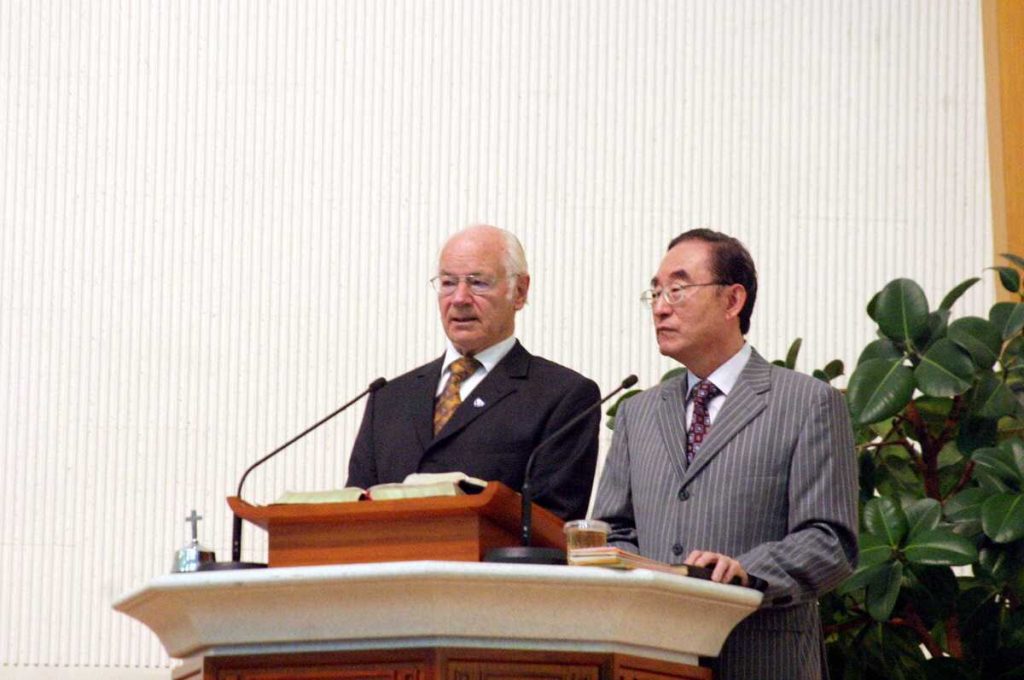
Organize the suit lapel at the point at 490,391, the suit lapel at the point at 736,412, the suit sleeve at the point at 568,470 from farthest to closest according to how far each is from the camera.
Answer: the suit lapel at the point at 490,391 → the suit sleeve at the point at 568,470 → the suit lapel at the point at 736,412

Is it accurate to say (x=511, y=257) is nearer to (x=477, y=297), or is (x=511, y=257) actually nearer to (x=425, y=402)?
(x=477, y=297)

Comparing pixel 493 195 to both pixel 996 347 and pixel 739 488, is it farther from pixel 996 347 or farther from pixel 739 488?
pixel 739 488

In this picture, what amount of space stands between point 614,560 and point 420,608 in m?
0.27

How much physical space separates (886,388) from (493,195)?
1811 millimetres

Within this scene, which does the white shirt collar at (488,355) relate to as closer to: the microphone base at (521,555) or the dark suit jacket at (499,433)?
the dark suit jacket at (499,433)

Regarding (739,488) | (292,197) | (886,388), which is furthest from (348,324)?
(739,488)

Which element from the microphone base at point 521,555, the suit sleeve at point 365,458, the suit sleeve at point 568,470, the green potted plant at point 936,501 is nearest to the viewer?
the microphone base at point 521,555

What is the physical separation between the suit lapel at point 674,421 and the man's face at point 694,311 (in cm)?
6

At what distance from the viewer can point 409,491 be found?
7.35 ft

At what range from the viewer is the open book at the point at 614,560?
2133 mm

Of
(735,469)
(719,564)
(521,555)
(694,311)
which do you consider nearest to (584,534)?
(521,555)

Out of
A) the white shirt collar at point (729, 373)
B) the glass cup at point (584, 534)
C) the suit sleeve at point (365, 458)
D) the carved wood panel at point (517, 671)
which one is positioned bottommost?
the carved wood panel at point (517, 671)

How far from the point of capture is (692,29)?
5312 millimetres

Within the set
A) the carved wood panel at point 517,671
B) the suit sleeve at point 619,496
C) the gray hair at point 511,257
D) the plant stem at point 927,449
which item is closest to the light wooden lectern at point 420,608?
the carved wood panel at point 517,671
